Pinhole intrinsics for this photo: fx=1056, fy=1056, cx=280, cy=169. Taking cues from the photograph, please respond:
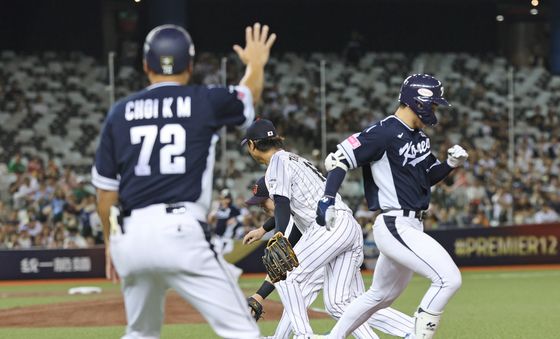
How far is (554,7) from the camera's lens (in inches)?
1367

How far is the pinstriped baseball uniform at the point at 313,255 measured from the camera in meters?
8.34

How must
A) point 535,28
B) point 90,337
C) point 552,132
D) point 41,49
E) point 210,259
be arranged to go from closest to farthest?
1. point 210,259
2. point 90,337
3. point 552,132
4. point 41,49
5. point 535,28

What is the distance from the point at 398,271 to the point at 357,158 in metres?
0.91

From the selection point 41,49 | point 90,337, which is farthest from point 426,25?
point 90,337

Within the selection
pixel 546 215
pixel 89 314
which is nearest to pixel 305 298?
pixel 89 314

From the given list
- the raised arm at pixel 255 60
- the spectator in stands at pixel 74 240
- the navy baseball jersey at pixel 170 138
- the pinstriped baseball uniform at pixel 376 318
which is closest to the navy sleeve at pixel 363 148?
the pinstriped baseball uniform at pixel 376 318

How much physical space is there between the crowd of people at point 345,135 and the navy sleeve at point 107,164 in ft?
52.2

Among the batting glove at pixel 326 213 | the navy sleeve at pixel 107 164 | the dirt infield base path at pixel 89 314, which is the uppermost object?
the navy sleeve at pixel 107 164

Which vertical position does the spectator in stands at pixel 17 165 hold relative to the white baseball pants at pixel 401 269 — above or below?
below

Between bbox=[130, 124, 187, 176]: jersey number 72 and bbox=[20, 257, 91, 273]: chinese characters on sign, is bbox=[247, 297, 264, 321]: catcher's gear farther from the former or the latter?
bbox=[20, 257, 91, 273]: chinese characters on sign

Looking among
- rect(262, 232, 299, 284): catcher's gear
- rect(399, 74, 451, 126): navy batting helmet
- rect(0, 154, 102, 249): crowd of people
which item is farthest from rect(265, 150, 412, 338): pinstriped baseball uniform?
rect(0, 154, 102, 249): crowd of people

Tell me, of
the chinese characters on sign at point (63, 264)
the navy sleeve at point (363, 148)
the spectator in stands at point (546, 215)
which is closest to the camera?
the navy sleeve at point (363, 148)

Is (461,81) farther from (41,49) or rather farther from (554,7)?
→ (41,49)

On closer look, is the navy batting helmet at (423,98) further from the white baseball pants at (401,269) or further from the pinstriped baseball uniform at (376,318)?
the pinstriped baseball uniform at (376,318)
